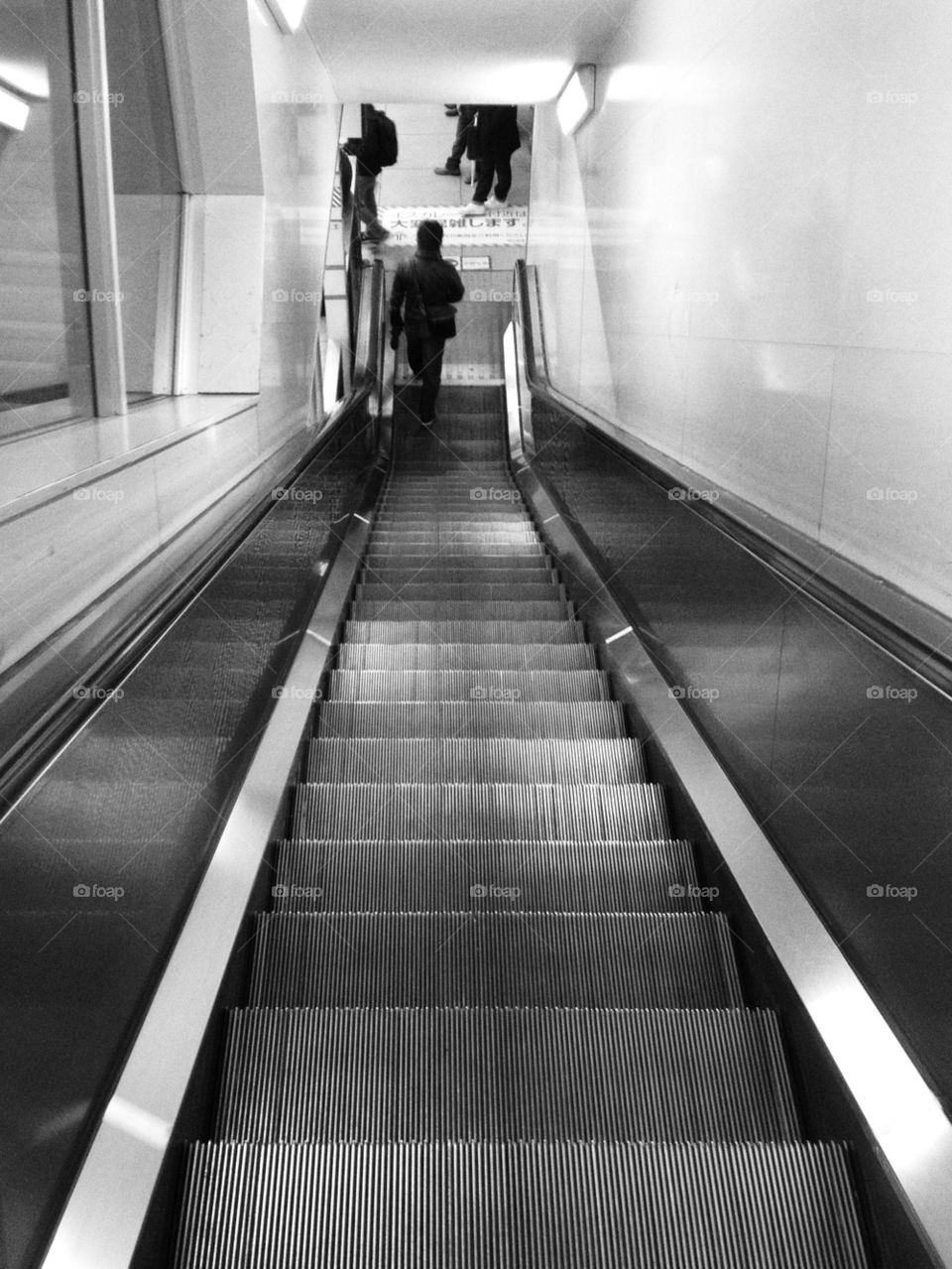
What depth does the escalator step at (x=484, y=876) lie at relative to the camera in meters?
3.02

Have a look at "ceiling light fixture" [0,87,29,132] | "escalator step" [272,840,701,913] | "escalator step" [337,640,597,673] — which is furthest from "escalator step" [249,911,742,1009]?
"ceiling light fixture" [0,87,29,132]

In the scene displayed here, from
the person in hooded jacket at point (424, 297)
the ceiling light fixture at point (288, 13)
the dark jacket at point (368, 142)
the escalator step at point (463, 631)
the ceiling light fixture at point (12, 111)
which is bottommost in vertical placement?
the escalator step at point (463, 631)

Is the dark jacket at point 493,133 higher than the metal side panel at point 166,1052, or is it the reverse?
the dark jacket at point 493,133

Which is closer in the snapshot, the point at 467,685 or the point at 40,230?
the point at 40,230

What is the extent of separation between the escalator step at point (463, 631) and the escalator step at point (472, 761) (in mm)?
1320

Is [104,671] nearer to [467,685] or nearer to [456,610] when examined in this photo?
[467,685]

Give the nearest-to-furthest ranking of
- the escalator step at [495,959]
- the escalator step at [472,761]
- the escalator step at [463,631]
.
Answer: the escalator step at [495,959], the escalator step at [472,761], the escalator step at [463,631]

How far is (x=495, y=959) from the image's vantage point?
270cm

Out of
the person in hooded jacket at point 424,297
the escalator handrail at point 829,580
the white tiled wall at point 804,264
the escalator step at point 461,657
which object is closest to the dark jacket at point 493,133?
the person in hooded jacket at point 424,297

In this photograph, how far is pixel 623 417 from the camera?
680 cm

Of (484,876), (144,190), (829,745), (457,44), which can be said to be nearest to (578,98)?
(457,44)

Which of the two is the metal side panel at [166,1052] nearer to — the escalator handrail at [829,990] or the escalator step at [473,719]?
the escalator step at [473,719]

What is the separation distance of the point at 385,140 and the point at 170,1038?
12.2 m

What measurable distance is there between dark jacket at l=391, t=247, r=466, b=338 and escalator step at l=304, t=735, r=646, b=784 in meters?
7.12
